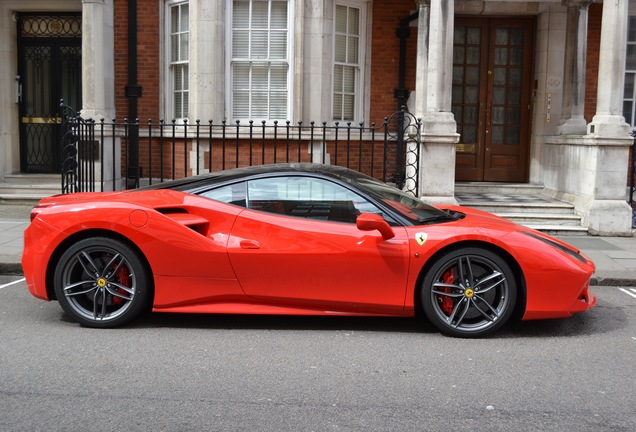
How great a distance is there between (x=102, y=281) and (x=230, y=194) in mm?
1205

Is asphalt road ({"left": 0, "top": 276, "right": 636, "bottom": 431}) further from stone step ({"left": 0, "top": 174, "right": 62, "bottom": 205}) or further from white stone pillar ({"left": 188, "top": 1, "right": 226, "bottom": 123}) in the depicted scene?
stone step ({"left": 0, "top": 174, "right": 62, "bottom": 205})

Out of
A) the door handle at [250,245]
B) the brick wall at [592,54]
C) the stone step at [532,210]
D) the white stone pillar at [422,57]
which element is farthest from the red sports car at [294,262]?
the brick wall at [592,54]

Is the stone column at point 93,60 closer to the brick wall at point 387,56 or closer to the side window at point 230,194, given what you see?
the brick wall at point 387,56

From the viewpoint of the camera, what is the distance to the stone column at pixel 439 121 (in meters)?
11.6

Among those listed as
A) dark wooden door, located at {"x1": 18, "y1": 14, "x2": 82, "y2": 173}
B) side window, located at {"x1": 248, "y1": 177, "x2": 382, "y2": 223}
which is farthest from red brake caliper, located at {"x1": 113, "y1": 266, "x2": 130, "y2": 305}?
dark wooden door, located at {"x1": 18, "y1": 14, "x2": 82, "y2": 173}

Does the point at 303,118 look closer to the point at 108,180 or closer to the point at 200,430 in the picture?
the point at 108,180

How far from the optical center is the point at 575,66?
13.1 m

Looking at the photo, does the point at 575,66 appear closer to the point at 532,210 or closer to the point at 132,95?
the point at 532,210

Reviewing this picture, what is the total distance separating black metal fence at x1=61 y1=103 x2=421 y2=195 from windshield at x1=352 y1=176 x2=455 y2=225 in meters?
4.71

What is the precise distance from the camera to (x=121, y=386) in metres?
4.87

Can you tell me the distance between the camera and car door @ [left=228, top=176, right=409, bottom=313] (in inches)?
236

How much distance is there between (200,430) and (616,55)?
31.1ft

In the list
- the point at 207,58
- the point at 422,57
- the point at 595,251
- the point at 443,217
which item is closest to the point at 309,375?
the point at 443,217

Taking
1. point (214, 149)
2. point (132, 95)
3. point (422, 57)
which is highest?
point (422, 57)
